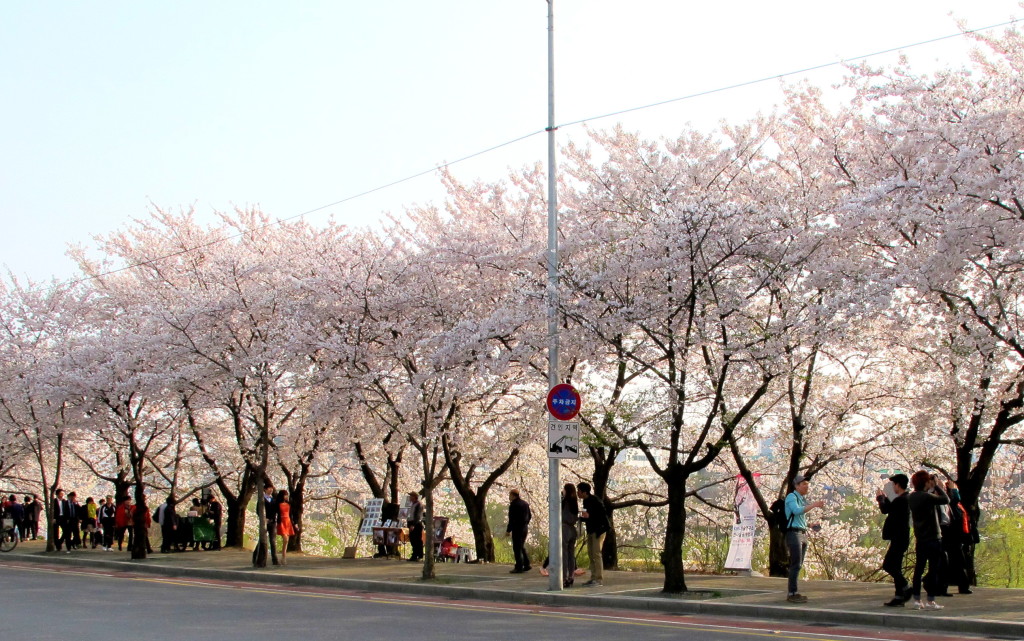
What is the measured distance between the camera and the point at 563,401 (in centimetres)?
1842

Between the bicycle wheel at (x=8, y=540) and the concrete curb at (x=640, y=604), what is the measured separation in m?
10.2

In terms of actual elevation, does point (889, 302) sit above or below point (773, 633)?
above

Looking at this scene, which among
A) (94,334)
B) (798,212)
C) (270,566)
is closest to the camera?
(798,212)

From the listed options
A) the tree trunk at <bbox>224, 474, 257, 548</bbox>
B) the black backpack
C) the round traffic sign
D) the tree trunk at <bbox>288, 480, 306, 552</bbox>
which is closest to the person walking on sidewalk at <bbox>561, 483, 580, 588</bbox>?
the round traffic sign

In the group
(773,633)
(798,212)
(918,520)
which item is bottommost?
(773,633)

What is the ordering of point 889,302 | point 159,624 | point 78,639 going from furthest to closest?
point 889,302
point 159,624
point 78,639

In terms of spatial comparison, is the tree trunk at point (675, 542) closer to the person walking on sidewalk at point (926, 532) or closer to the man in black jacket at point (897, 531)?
the man in black jacket at point (897, 531)

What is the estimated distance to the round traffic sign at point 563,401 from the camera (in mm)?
18375

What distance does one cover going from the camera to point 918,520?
14258mm

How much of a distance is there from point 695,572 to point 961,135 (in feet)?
34.5

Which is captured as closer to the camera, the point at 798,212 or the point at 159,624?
the point at 159,624

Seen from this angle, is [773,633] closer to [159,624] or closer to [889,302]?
[889,302]

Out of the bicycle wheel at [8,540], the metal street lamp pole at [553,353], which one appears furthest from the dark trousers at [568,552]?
the bicycle wheel at [8,540]

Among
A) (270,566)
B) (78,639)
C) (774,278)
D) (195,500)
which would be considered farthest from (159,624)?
(195,500)
